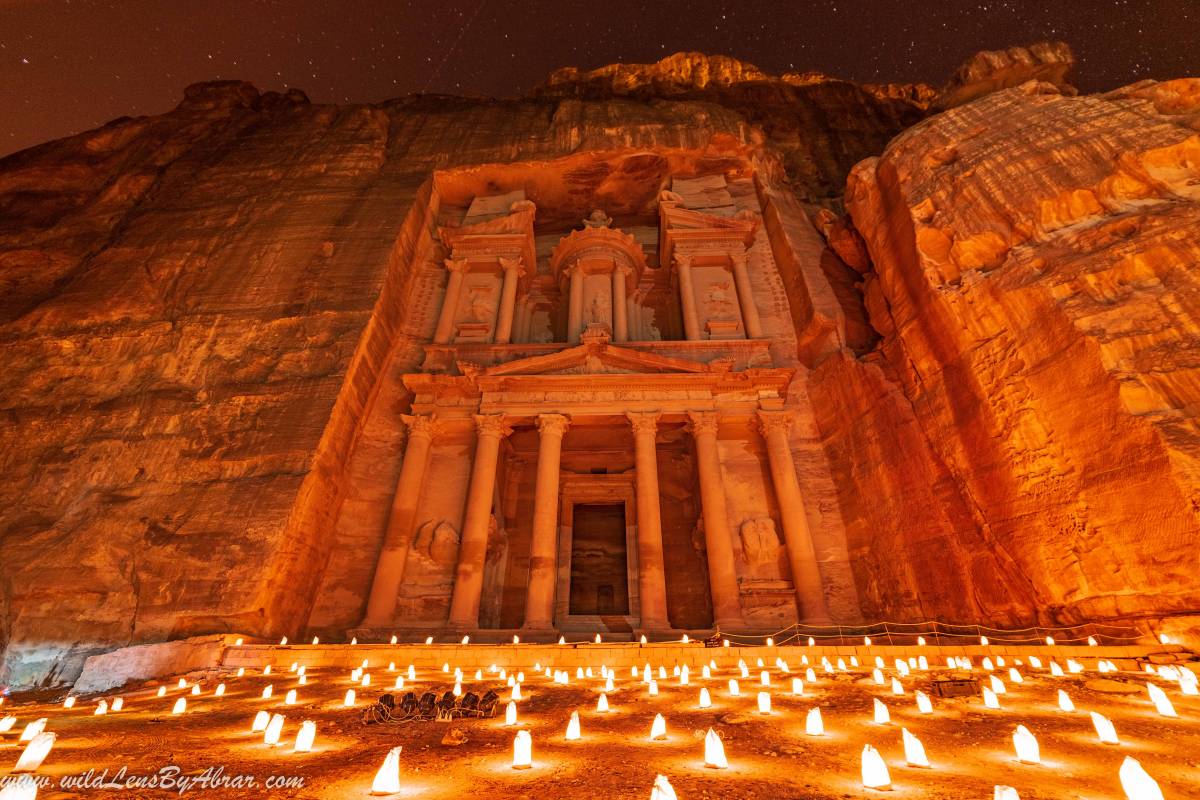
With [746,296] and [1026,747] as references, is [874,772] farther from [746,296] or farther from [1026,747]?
[746,296]

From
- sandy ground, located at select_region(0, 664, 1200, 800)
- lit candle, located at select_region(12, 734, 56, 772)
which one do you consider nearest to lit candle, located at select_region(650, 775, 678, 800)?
sandy ground, located at select_region(0, 664, 1200, 800)

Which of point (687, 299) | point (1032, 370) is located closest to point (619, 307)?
point (687, 299)

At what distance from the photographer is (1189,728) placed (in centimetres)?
417

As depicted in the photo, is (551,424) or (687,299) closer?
(551,424)

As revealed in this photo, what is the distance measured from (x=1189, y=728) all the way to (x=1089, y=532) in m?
5.18

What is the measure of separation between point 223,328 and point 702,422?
13.8 m

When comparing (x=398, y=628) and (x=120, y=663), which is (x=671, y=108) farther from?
(x=120, y=663)

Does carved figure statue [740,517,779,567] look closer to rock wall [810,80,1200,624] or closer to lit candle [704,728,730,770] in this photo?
rock wall [810,80,1200,624]

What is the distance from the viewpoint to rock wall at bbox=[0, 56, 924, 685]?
421 inches

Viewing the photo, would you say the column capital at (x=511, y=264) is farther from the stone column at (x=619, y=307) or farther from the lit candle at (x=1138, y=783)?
the lit candle at (x=1138, y=783)

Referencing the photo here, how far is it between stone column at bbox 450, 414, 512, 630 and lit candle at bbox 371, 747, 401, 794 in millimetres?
10158

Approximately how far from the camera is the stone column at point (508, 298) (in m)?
18.2

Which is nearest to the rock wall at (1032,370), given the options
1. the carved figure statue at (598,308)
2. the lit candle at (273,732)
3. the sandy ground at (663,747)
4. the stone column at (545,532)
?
the sandy ground at (663,747)

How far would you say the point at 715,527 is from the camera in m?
13.6
